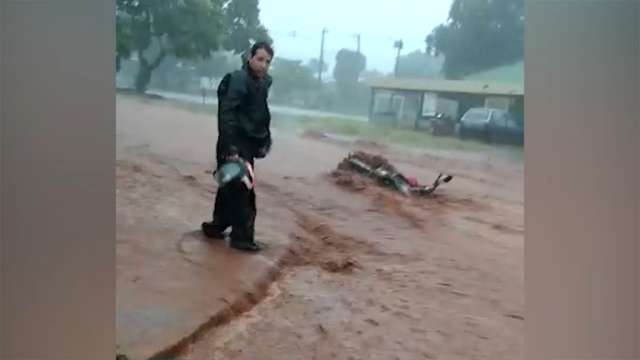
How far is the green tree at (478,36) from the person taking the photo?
134cm

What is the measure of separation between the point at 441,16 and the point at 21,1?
0.82 meters

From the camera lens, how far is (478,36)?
1.34m

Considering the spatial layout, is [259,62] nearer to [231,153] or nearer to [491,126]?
[231,153]

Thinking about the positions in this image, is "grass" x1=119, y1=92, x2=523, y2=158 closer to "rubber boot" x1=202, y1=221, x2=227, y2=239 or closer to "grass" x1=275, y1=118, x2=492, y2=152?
"grass" x1=275, y1=118, x2=492, y2=152

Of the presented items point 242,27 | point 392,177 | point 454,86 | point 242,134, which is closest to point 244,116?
point 242,134

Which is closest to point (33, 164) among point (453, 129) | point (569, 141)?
point (453, 129)

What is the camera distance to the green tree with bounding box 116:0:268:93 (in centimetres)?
132

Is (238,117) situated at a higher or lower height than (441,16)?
lower

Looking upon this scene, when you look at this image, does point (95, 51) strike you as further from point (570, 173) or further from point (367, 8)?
point (570, 173)

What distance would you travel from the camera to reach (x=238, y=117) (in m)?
1.34

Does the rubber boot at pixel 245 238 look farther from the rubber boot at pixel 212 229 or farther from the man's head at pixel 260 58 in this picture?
the man's head at pixel 260 58

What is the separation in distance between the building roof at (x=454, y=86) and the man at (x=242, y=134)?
252mm

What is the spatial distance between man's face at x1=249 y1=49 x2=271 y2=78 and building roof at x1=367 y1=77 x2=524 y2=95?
0.24 metres

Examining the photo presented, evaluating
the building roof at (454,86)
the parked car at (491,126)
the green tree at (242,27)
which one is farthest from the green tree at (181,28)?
the parked car at (491,126)
